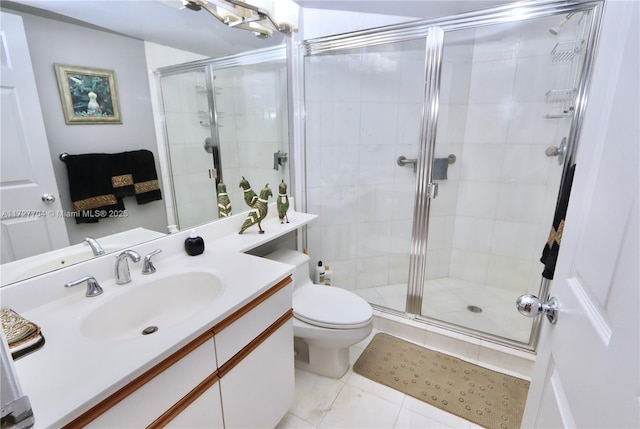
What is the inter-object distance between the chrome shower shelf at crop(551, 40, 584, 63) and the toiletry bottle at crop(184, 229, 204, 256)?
2.05 m

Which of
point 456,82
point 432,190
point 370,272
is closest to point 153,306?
point 432,190

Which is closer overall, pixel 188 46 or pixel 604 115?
pixel 604 115

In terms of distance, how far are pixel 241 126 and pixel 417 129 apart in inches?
46.9

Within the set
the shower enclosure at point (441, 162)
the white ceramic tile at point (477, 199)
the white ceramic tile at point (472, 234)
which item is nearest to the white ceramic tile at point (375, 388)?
the shower enclosure at point (441, 162)

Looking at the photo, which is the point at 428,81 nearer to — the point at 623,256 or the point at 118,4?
the point at 118,4

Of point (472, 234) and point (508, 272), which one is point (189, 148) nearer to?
point (472, 234)

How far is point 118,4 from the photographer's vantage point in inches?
45.3

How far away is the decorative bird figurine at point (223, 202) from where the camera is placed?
5.51ft

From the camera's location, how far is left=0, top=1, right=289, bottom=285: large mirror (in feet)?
3.25

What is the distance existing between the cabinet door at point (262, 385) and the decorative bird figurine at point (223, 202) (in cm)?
71

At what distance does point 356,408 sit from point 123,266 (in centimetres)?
128

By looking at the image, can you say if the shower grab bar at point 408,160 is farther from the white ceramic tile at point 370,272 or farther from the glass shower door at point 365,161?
the white ceramic tile at point 370,272

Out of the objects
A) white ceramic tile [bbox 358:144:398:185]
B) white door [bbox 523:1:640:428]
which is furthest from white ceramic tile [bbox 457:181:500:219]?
white door [bbox 523:1:640:428]

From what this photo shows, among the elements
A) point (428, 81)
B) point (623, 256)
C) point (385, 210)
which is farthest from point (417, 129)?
point (623, 256)
